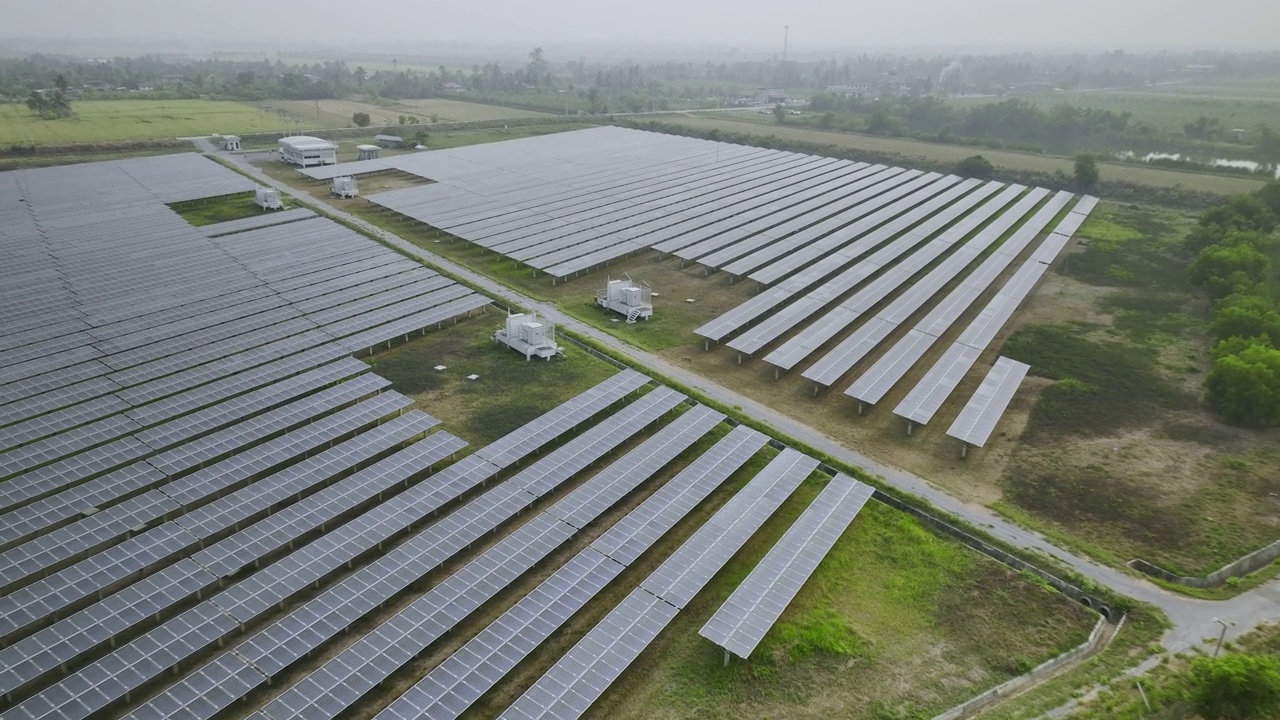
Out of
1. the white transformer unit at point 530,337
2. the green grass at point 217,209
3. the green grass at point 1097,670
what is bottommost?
the green grass at point 1097,670

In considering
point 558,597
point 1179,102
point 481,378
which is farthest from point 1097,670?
point 1179,102

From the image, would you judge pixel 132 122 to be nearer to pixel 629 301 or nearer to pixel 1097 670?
pixel 629 301

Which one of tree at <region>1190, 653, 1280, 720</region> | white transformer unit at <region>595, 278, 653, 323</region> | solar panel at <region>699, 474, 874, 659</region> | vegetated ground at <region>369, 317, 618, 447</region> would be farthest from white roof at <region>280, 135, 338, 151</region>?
tree at <region>1190, 653, 1280, 720</region>

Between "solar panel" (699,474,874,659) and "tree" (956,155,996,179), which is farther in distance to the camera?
"tree" (956,155,996,179)

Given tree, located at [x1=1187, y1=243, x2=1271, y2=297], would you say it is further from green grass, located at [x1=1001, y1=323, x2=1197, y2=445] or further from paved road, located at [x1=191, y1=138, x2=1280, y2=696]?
paved road, located at [x1=191, y1=138, x2=1280, y2=696]

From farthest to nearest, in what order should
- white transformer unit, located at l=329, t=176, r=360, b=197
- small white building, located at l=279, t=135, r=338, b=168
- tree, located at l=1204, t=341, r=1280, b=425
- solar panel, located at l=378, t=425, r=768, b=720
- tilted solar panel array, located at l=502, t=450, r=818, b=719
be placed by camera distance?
small white building, located at l=279, t=135, r=338, b=168
white transformer unit, located at l=329, t=176, r=360, b=197
tree, located at l=1204, t=341, r=1280, b=425
tilted solar panel array, located at l=502, t=450, r=818, b=719
solar panel, located at l=378, t=425, r=768, b=720

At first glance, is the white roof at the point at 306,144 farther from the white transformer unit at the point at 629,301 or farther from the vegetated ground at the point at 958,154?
the vegetated ground at the point at 958,154

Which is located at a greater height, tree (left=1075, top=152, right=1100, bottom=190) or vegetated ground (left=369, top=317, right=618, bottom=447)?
tree (left=1075, top=152, right=1100, bottom=190)

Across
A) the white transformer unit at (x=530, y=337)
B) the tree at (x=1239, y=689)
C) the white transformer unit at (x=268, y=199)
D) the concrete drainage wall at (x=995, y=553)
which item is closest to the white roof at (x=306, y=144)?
the white transformer unit at (x=268, y=199)
